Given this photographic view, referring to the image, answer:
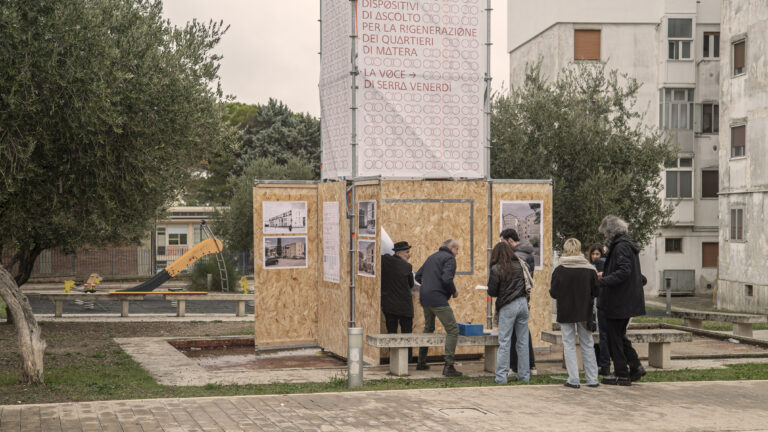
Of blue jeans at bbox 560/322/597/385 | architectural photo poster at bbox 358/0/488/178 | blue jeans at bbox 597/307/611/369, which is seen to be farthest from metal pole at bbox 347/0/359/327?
blue jeans at bbox 597/307/611/369

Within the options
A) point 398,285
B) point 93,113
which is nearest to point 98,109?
point 93,113

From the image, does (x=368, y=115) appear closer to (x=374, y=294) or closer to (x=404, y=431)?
(x=374, y=294)

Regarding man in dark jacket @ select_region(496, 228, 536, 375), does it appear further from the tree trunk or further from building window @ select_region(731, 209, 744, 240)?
building window @ select_region(731, 209, 744, 240)

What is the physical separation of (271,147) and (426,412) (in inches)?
2032

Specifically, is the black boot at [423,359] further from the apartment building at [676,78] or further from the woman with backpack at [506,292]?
the apartment building at [676,78]

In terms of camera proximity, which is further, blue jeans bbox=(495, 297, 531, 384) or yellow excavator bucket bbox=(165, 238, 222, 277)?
yellow excavator bucket bbox=(165, 238, 222, 277)

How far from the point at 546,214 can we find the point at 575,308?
136 inches

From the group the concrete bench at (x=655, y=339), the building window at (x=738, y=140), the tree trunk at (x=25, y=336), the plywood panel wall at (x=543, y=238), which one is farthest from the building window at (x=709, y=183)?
the tree trunk at (x=25, y=336)

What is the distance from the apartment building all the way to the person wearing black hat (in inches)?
1105

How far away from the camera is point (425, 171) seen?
1303cm

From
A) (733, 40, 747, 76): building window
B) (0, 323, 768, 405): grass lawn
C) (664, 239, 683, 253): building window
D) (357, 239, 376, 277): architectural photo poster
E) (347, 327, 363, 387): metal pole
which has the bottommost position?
(0, 323, 768, 405): grass lawn

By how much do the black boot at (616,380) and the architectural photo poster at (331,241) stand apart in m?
4.42

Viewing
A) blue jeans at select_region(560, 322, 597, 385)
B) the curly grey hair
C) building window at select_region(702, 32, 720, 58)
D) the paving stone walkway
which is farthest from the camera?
building window at select_region(702, 32, 720, 58)

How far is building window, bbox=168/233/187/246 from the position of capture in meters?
54.7
